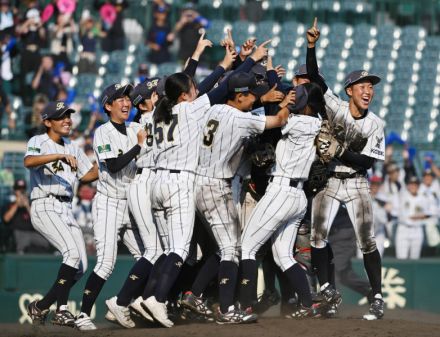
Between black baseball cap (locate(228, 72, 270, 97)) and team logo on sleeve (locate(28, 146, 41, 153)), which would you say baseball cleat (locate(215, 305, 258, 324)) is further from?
team logo on sleeve (locate(28, 146, 41, 153))

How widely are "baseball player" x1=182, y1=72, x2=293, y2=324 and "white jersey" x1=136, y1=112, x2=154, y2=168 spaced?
0.40 metres

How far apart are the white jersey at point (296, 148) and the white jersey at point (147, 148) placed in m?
0.96

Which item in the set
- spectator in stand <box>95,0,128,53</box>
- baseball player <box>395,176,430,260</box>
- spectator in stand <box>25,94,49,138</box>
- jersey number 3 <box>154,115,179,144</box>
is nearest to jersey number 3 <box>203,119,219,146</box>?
jersey number 3 <box>154,115,179,144</box>

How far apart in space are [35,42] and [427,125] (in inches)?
248

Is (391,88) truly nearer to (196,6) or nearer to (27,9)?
(196,6)

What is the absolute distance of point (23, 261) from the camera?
12.5 meters

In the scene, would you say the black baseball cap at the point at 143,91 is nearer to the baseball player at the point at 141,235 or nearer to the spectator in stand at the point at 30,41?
the baseball player at the point at 141,235

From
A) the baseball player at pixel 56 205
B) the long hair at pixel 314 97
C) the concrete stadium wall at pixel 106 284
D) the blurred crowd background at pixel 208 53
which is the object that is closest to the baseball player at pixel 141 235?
the baseball player at pixel 56 205

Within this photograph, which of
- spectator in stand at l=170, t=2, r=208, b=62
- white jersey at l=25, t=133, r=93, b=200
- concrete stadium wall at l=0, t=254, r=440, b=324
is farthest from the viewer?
spectator in stand at l=170, t=2, r=208, b=62

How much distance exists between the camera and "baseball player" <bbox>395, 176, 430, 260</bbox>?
13281 mm

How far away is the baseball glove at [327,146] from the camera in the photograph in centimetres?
817

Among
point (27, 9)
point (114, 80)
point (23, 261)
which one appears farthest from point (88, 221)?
point (27, 9)

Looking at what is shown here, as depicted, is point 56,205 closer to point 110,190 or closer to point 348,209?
point 110,190

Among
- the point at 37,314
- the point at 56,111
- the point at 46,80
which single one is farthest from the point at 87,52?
the point at 37,314
